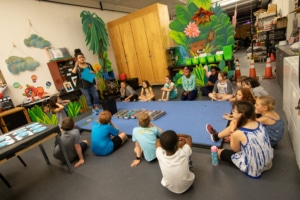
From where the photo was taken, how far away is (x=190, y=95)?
4.07 metres

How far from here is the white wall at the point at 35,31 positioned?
13.2 feet

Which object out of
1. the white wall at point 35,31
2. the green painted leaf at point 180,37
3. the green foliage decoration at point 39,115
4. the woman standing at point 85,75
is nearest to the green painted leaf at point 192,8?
the green painted leaf at point 180,37

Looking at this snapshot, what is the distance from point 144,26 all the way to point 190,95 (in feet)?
10.2

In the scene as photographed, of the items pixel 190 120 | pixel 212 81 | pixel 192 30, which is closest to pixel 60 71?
pixel 190 120

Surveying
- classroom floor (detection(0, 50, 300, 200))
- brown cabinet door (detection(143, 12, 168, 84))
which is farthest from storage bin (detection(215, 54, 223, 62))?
classroom floor (detection(0, 50, 300, 200))

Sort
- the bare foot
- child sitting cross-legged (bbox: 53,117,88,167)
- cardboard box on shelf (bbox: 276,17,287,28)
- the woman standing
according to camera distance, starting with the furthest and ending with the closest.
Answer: cardboard box on shelf (bbox: 276,17,287,28), the woman standing, child sitting cross-legged (bbox: 53,117,88,167), the bare foot

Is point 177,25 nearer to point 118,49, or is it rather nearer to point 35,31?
point 118,49

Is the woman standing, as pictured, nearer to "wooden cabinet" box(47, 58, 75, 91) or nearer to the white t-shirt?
"wooden cabinet" box(47, 58, 75, 91)

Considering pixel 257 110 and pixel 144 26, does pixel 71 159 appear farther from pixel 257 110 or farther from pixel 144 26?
pixel 144 26

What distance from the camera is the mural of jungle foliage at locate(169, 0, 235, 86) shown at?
462cm

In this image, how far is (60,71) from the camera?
466cm

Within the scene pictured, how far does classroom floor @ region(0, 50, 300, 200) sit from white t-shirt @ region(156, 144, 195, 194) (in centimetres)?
10

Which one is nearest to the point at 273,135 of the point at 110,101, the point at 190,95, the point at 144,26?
the point at 190,95

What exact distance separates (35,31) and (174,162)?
16.5 ft
